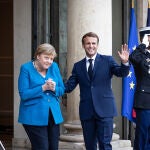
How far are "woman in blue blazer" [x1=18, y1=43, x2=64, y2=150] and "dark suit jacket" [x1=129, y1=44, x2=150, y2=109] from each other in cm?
139

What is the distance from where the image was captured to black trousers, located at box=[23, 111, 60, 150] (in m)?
6.49

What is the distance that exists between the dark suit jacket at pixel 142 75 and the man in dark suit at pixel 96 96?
772 mm

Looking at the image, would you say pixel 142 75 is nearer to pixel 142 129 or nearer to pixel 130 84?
pixel 142 129

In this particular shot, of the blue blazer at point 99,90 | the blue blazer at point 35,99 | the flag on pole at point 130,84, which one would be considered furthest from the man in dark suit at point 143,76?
the flag on pole at point 130,84

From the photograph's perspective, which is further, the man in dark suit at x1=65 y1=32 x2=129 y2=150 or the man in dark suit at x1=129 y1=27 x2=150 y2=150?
the man in dark suit at x1=129 y1=27 x2=150 y2=150

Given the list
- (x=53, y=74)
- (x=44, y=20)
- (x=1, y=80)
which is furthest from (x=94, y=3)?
(x=1, y=80)

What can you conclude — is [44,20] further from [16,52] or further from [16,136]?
[16,136]

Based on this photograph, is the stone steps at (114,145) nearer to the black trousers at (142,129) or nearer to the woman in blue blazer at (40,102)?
the black trousers at (142,129)

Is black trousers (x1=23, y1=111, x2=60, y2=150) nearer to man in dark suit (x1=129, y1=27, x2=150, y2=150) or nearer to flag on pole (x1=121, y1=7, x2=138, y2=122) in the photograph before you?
man in dark suit (x1=129, y1=27, x2=150, y2=150)

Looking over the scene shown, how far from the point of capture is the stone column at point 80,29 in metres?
9.01

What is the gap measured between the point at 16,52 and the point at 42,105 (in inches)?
157

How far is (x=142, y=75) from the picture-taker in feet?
25.0

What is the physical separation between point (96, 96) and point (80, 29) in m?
2.41

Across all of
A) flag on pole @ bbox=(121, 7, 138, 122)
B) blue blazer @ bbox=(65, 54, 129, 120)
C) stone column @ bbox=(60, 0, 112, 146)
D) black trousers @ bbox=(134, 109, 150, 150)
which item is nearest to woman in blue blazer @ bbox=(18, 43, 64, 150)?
blue blazer @ bbox=(65, 54, 129, 120)
